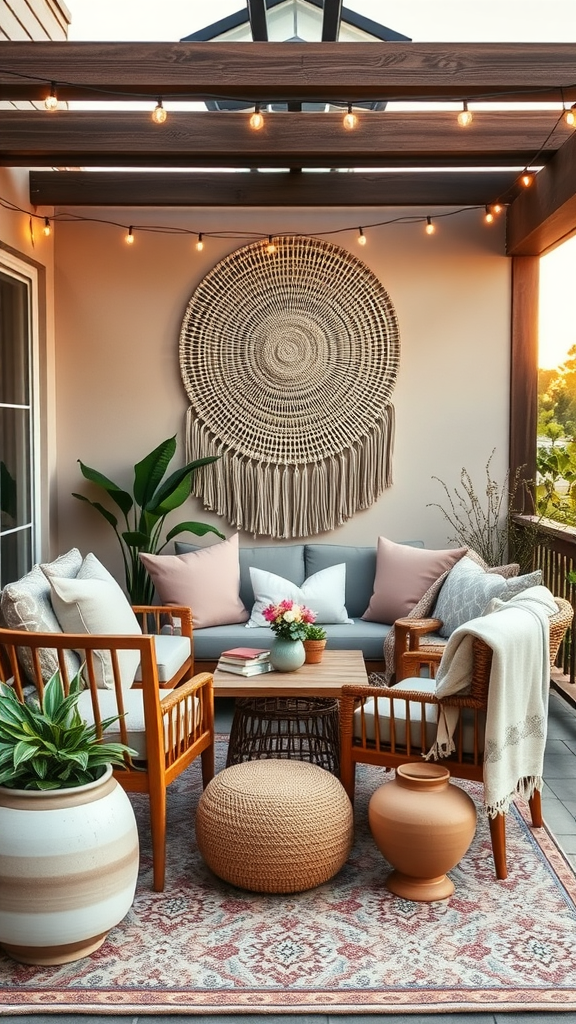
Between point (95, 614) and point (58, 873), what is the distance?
1.18 meters

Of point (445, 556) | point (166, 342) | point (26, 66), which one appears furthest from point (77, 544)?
point (26, 66)

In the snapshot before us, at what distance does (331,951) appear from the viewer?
2430 mm

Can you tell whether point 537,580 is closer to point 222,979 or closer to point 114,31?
point 222,979

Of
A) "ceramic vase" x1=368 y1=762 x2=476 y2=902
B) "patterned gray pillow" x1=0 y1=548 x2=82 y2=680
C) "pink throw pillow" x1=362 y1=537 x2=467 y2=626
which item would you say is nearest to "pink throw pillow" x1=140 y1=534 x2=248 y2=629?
"pink throw pillow" x1=362 y1=537 x2=467 y2=626

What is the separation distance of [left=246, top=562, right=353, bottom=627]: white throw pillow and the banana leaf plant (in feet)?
1.59

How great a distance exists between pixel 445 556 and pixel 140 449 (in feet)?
6.73

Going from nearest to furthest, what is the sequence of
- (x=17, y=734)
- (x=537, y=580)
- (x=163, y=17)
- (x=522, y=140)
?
1. (x=17, y=734)
2. (x=537, y=580)
3. (x=522, y=140)
4. (x=163, y=17)

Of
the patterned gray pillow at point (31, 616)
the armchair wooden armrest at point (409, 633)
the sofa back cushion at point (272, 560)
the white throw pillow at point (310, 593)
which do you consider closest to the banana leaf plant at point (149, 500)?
the sofa back cushion at point (272, 560)

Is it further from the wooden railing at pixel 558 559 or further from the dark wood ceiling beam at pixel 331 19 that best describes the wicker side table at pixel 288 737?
the dark wood ceiling beam at pixel 331 19

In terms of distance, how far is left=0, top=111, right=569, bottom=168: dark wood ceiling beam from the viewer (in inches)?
169

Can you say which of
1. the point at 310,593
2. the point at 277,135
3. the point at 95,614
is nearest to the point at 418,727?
the point at 95,614

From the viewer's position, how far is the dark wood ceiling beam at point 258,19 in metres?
4.50

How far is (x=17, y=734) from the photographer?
2.45 m

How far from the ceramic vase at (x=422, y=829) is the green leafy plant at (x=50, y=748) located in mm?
810
